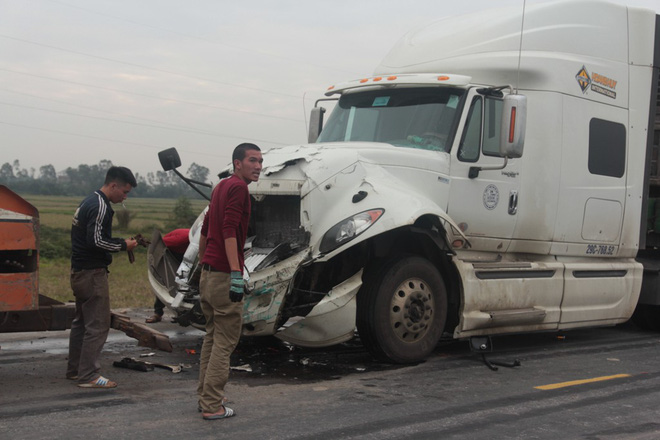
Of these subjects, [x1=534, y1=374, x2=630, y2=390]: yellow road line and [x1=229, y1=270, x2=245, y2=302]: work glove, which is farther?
[x1=534, y1=374, x2=630, y2=390]: yellow road line

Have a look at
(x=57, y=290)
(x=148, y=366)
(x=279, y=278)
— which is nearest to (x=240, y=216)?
(x=279, y=278)

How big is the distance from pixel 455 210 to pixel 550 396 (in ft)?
7.45

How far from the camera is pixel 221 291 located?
18.5 feet

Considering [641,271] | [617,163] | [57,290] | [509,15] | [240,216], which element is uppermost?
[509,15]

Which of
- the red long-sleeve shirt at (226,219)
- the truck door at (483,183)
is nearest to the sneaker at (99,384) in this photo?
the red long-sleeve shirt at (226,219)

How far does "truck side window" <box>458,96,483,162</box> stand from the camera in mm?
8289

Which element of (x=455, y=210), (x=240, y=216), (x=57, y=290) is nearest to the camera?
(x=240, y=216)

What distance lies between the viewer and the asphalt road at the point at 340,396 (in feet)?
17.7

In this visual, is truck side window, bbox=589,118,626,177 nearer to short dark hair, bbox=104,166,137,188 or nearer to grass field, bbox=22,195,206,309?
grass field, bbox=22,195,206,309

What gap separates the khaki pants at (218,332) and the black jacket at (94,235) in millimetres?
1065

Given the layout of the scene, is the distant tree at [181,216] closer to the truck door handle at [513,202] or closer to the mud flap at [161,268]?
the mud flap at [161,268]

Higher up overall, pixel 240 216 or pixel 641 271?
pixel 240 216

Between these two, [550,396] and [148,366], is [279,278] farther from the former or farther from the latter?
[550,396]

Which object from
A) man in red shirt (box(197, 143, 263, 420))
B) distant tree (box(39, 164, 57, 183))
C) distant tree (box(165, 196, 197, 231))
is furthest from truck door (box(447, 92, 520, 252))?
distant tree (box(39, 164, 57, 183))
